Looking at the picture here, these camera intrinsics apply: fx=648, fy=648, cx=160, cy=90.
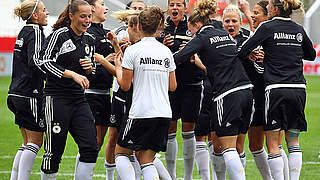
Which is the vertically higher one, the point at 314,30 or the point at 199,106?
the point at 199,106

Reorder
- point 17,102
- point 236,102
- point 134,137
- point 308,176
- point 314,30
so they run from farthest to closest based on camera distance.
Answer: point 314,30
point 308,176
point 17,102
point 236,102
point 134,137

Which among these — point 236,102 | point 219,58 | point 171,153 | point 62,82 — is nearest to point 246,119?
point 236,102

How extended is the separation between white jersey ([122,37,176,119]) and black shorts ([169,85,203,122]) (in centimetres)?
183

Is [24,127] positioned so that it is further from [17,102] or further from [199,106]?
[199,106]

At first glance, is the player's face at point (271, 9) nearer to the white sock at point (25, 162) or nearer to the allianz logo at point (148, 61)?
the allianz logo at point (148, 61)

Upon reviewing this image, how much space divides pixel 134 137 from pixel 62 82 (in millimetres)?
1093

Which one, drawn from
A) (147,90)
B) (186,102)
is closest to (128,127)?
(147,90)

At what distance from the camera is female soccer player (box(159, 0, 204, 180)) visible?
28.5 ft

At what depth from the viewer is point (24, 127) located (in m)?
8.18

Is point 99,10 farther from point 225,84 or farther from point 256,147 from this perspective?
point 256,147

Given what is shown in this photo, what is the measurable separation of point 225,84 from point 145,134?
126 centimetres

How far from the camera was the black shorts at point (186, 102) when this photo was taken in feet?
28.5

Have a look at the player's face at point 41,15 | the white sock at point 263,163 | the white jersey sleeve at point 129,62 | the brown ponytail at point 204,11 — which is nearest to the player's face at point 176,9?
the brown ponytail at point 204,11

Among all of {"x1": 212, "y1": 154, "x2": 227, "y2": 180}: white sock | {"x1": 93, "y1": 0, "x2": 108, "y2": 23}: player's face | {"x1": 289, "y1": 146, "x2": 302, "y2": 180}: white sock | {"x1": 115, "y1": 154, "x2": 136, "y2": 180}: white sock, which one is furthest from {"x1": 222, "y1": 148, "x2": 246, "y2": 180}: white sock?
{"x1": 93, "y1": 0, "x2": 108, "y2": 23}: player's face
